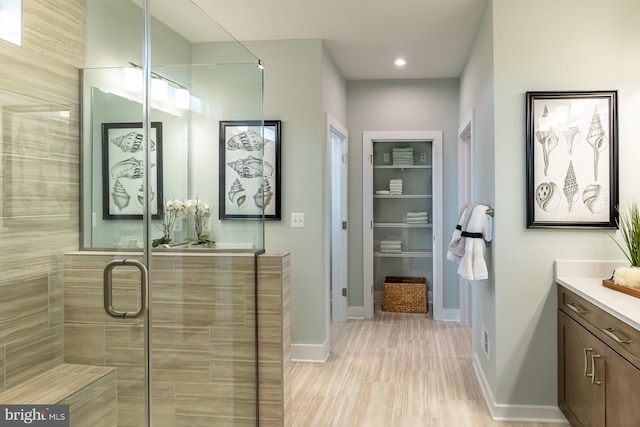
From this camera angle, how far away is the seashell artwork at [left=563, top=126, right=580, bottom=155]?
114 inches

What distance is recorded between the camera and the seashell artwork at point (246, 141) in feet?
7.89

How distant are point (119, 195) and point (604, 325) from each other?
2.04 meters

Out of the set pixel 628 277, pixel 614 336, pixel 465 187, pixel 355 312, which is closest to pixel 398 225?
pixel 465 187

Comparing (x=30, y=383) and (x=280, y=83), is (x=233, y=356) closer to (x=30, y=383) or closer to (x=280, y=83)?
(x=30, y=383)

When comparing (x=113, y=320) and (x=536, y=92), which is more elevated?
(x=536, y=92)

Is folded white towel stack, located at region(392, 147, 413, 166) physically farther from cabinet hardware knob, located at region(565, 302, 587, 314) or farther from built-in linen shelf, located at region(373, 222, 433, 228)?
cabinet hardware knob, located at region(565, 302, 587, 314)

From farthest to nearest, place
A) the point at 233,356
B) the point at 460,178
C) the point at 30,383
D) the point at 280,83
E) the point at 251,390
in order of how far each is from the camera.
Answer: the point at 460,178
the point at 280,83
the point at 251,390
the point at 233,356
the point at 30,383

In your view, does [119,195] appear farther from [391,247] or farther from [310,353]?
[391,247]

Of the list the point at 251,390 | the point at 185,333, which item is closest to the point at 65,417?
the point at 185,333

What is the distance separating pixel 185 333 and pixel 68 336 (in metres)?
0.48

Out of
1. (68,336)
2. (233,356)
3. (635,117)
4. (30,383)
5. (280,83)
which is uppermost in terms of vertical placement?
(280,83)

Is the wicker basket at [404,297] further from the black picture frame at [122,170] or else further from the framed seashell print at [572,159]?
the black picture frame at [122,170]

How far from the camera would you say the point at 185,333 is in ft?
6.54

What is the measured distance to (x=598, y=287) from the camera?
2.61 meters
